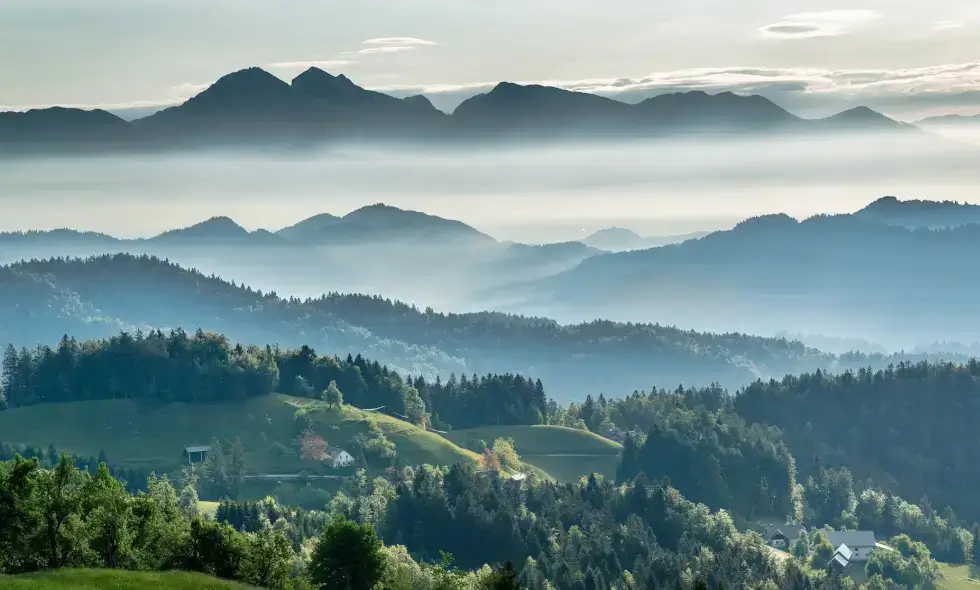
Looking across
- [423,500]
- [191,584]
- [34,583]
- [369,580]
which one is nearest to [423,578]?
[369,580]

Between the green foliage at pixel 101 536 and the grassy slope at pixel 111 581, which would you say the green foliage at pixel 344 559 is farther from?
the grassy slope at pixel 111 581

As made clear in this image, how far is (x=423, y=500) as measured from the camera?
199500 mm

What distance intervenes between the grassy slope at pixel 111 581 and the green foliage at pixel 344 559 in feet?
57.2

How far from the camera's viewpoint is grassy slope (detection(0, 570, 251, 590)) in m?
69.3

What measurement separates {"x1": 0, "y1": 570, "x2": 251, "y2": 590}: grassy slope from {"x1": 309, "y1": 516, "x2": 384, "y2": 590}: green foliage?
17.4m

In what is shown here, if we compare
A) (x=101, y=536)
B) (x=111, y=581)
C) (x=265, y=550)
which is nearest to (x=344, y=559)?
(x=265, y=550)

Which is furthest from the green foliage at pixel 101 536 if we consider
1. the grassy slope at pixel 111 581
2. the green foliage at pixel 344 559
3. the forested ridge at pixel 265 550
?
the grassy slope at pixel 111 581

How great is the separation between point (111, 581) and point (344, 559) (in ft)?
82.2

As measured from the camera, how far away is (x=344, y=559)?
96062mm

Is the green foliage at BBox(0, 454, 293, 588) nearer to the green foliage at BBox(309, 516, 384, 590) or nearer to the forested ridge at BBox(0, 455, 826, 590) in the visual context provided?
the forested ridge at BBox(0, 455, 826, 590)

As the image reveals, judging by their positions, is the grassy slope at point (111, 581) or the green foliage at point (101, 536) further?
the green foliage at point (101, 536)

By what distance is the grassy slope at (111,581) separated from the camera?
69338 millimetres

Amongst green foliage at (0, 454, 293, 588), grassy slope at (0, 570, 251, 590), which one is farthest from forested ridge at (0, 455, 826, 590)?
grassy slope at (0, 570, 251, 590)

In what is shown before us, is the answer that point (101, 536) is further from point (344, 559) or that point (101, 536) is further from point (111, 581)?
point (344, 559)
